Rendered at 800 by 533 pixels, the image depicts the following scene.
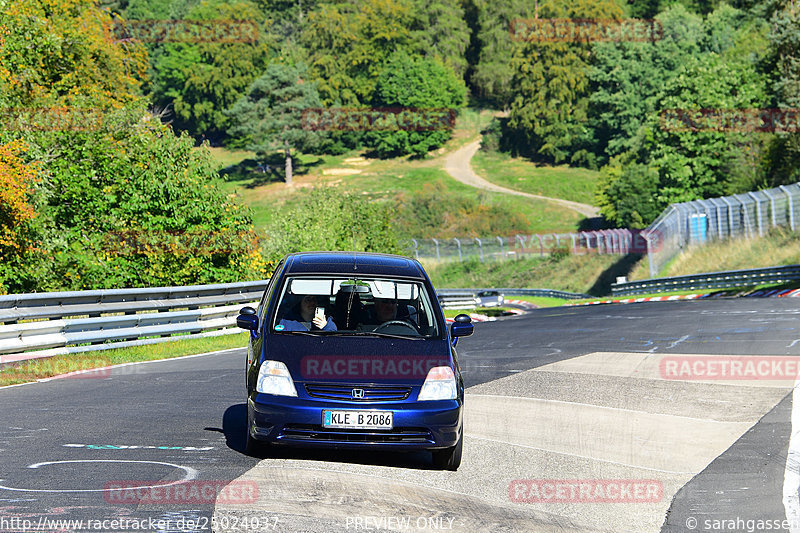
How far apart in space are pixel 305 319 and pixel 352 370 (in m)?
1.05

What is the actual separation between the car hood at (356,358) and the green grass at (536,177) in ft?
312

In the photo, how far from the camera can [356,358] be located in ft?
26.5

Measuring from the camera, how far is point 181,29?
133625 millimetres

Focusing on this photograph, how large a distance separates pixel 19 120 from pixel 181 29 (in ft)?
359

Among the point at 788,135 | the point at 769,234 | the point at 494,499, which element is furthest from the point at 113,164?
the point at 788,135

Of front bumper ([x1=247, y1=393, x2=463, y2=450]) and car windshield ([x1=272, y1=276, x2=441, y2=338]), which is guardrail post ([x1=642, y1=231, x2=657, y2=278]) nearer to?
car windshield ([x1=272, y1=276, x2=441, y2=338])

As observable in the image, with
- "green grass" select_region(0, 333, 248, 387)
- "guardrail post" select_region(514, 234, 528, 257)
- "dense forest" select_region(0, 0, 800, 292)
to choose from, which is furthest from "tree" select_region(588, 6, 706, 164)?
"green grass" select_region(0, 333, 248, 387)

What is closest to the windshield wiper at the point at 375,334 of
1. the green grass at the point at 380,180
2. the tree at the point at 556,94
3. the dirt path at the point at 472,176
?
the green grass at the point at 380,180

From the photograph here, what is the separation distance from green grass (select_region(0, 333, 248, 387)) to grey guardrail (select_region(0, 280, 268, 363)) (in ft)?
0.52

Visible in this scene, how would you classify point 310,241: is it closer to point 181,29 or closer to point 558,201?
point 558,201

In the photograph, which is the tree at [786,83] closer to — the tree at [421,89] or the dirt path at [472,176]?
the dirt path at [472,176]

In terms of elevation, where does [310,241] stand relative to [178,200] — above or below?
below

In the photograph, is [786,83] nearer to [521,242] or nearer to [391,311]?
[521,242]

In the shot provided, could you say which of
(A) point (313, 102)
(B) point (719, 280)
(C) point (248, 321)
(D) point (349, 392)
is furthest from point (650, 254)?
(A) point (313, 102)
